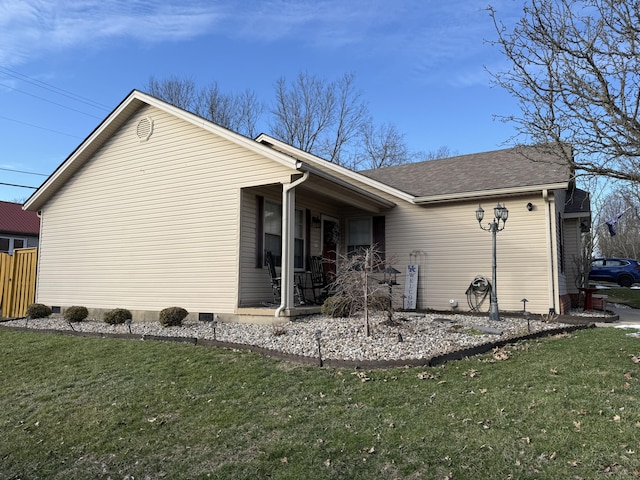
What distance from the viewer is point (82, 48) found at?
533 inches

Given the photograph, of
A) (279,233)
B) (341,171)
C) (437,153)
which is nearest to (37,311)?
(279,233)

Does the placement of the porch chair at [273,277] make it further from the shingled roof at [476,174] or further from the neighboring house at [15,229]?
the neighboring house at [15,229]

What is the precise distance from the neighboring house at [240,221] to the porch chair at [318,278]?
287mm

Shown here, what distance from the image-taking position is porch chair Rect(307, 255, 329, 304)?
35.8 ft

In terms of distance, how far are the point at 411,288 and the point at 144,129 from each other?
760cm

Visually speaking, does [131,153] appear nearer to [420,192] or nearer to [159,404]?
[420,192]

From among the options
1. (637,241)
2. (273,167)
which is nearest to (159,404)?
(273,167)

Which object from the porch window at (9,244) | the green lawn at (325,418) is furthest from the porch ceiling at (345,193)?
the porch window at (9,244)

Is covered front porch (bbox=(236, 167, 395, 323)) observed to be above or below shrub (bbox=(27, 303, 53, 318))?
above

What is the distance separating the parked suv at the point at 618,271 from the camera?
21686 millimetres

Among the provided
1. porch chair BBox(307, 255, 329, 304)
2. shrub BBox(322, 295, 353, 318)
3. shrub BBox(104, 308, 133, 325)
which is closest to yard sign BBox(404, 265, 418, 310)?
porch chair BBox(307, 255, 329, 304)

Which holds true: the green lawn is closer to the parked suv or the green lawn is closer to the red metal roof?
the parked suv

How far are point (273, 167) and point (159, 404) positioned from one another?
5.27m

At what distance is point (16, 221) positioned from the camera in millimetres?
23734
